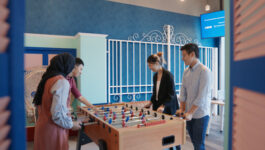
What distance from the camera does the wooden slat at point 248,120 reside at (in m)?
0.50

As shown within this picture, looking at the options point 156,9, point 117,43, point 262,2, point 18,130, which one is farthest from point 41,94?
point 156,9

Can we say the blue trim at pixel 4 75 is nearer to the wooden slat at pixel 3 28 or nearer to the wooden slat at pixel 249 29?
the wooden slat at pixel 3 28

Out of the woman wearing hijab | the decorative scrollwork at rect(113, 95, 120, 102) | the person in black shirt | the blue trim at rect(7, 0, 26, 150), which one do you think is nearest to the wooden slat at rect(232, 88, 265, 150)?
the blue trim at rect(7, 0, 26, 150)

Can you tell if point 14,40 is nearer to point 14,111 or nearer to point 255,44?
point 14,111

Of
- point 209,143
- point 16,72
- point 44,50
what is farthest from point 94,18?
point 16,72

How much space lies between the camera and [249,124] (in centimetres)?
56

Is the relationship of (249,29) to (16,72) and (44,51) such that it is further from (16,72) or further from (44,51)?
(44,51)

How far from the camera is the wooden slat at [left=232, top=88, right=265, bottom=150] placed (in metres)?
0.50

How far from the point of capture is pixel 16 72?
0.41m

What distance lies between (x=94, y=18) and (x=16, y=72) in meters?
4.36

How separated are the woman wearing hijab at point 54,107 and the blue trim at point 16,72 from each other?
3.99ft

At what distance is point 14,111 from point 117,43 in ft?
14.3

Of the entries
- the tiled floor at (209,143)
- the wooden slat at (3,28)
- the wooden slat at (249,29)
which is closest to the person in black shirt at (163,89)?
the tiled floor at (209,143)

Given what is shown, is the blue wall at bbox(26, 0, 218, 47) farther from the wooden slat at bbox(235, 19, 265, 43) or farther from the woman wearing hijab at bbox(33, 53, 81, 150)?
the wooden slat at bbox(235, 19, 265, 43)
